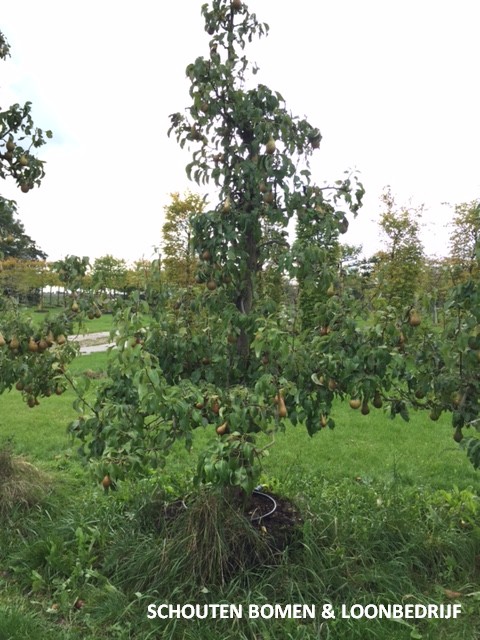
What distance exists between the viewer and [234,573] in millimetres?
2762

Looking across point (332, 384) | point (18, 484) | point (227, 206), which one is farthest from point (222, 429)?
point (18, 484)

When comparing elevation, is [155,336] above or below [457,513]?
above

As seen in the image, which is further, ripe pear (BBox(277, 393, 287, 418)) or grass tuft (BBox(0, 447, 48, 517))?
grass tuft (BBox(0, 447, 48, 517))

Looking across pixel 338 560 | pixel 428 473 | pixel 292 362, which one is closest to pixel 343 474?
pixel 428 473

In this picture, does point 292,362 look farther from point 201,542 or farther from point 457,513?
point 457,513

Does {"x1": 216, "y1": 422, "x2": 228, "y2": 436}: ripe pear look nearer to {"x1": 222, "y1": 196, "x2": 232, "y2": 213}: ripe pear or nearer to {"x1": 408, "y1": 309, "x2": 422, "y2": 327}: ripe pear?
{"x1": 408, "y1": 309, "x2": 422, "y2": 327}: ripe pear

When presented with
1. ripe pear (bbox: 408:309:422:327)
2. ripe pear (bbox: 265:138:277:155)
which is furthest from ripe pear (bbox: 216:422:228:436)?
ripe pear (bbox: 265:138:277:155)

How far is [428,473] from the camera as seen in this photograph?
445 cm

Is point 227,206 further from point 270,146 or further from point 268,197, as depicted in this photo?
point 270,146

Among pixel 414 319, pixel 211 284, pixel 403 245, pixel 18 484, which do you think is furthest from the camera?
pixel 403 245

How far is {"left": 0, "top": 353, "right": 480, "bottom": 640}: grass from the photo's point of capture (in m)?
2.46

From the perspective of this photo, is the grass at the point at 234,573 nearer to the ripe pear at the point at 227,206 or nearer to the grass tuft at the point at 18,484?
the grass tuft at the point at 18,484

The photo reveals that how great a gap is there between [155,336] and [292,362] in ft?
2.70

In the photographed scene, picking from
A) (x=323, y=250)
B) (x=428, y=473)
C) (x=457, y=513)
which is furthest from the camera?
(x=428, y=473)
